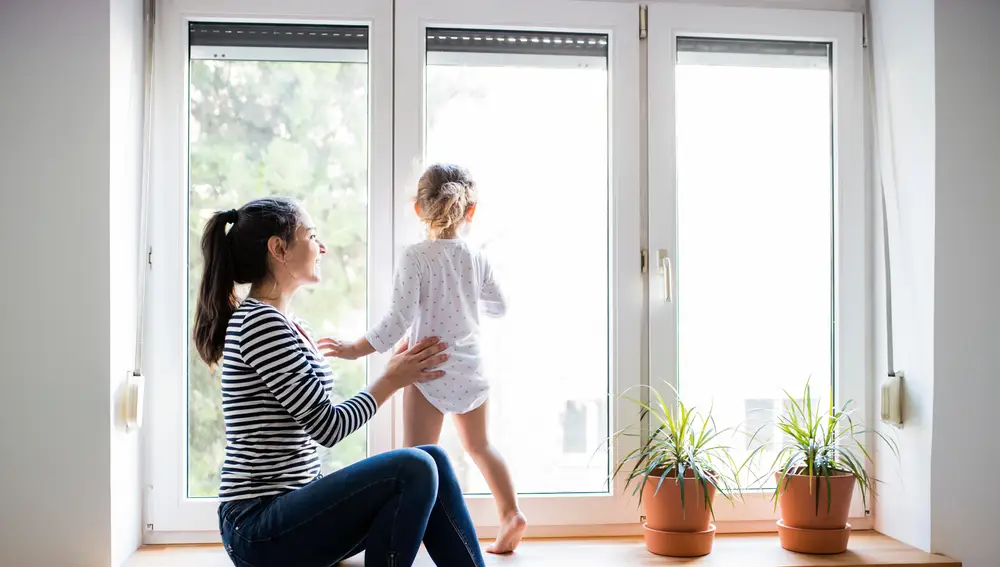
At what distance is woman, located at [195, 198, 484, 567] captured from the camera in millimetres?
1649

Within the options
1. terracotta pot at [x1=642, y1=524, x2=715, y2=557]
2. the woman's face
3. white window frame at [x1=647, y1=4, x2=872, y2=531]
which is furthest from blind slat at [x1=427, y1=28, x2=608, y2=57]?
terracotta pot at [x1=642, y1=524, x2=715, y2=557]

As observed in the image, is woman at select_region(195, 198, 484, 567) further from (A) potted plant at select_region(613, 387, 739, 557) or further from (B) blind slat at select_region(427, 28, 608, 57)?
(B) blind slat at select_region(427, 28, 608, 57)

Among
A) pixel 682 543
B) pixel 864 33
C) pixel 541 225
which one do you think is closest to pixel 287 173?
pixel 541 225

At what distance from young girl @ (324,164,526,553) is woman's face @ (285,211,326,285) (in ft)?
0.85

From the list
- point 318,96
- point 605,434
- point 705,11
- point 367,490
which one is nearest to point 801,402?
point 605,434

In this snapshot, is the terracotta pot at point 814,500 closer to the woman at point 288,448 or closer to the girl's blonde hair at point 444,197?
the woman at point 288,448

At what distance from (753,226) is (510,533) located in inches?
44.8

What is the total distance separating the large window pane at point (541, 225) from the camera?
2316 millimetres

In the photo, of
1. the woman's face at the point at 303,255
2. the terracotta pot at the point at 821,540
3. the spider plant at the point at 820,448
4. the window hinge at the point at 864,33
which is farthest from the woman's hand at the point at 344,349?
the window hinge at the point at 864,33

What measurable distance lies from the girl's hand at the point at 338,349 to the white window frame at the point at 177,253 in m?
0.15

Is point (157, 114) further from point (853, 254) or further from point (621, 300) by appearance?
point (853, 254)

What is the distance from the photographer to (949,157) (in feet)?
7.09

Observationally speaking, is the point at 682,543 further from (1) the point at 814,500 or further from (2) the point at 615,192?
(2) the point at 615,192

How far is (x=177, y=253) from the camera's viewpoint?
2.21m
